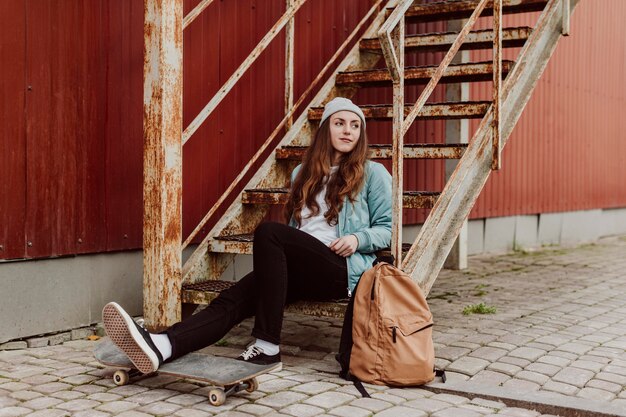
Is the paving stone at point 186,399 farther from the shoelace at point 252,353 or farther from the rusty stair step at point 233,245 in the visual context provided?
the rusty stair step at point 233,245

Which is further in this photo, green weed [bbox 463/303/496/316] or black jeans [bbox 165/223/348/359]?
green weed [bbox 463/303/496/316]

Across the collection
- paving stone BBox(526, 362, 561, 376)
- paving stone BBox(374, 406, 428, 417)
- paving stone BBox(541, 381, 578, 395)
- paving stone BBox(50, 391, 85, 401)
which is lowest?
paving stone BBox(374, 406, 428, 417)

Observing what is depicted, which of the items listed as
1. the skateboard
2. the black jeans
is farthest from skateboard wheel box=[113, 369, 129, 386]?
the black jeans

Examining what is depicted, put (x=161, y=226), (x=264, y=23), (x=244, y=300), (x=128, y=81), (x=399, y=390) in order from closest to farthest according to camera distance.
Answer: (x=399, y=390), (x=244, y=300), (x=161, y=226), (x=128, y=81), (x=264, y=23)

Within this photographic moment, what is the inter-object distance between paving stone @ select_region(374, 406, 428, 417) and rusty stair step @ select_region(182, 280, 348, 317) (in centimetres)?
82

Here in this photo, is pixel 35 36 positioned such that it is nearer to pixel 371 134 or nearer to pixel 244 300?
pixel 244 300

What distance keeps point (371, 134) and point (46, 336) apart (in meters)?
3.76

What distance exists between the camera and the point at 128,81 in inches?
212

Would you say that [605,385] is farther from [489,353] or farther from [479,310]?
[479,310]

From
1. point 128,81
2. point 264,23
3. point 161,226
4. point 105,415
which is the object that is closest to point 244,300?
point 161,226

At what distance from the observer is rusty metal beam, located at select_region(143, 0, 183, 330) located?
4.65m

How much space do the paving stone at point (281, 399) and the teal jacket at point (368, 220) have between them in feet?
2.48

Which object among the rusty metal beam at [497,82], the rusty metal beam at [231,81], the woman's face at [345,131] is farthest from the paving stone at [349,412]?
the rusty metal beam at [497,82]

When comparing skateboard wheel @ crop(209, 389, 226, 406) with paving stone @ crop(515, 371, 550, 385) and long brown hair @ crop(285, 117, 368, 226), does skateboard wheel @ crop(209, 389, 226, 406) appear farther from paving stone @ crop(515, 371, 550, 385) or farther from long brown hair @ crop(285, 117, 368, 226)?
paving stone @ crop(515, 371, 550, 385)
